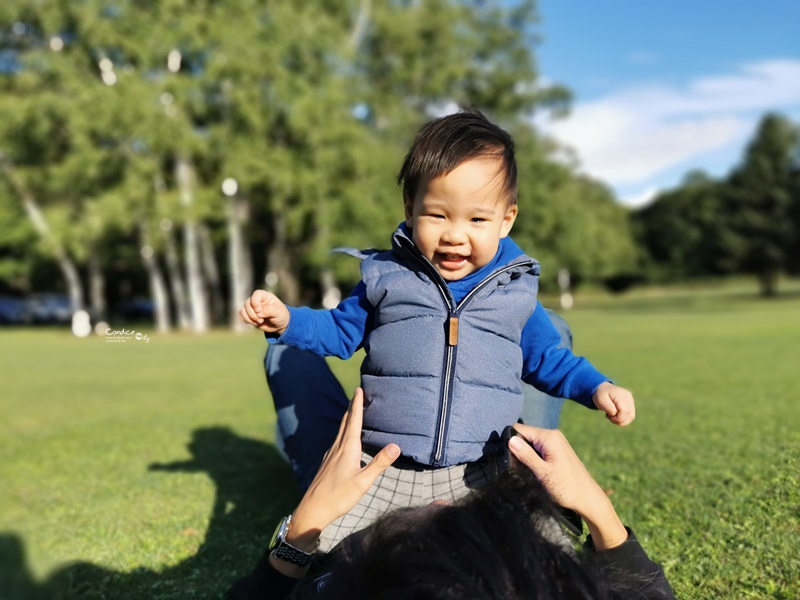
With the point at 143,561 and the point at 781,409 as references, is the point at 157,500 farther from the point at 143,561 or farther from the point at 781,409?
the point at 781,409

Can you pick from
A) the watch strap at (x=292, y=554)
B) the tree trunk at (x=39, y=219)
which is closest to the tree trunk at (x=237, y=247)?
the tree trunk at (x=39, y=219)

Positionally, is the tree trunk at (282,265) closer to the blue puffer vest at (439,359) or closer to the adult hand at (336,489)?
the blue puffer vest at (439,359)

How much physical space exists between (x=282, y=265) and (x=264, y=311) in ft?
110

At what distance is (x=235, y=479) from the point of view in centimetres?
520

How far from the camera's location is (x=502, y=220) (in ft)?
8.52

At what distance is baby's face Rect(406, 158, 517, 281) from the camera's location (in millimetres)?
2428

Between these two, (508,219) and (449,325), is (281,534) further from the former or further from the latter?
(508,219)

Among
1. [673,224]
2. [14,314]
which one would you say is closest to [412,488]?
[14,314]

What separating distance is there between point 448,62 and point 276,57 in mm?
12135

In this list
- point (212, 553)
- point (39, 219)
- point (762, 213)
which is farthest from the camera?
point (762, 213)

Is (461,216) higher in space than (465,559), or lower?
higher

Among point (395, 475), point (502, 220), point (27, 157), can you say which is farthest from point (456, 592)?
point (27, 157)

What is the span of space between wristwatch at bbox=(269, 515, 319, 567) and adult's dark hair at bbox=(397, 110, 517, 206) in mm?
1180

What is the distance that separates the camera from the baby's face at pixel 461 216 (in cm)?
243
